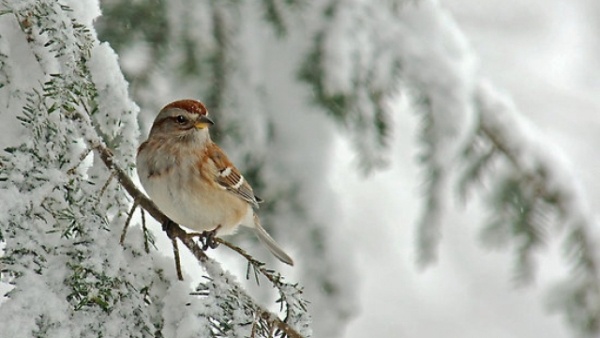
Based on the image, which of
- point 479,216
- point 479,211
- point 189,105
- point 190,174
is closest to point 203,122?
point 189,105

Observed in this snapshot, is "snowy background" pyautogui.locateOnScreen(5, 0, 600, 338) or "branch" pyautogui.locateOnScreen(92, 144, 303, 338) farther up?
"snowy background" pyautogui.locateOnScreen(5, 0, 600, 338)

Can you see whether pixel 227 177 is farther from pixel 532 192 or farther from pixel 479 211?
pixel 479 211

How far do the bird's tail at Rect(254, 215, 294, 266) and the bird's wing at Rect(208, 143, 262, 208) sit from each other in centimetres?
19

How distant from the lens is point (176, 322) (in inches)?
67.5

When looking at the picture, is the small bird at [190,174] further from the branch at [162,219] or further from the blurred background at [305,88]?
the branch at [162,219]

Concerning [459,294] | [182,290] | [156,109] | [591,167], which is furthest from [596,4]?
[182,290]

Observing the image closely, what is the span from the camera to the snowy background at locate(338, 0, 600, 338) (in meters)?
6.88

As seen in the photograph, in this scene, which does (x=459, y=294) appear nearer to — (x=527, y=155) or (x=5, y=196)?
(x=527, y=155)

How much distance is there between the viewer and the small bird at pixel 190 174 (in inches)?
107

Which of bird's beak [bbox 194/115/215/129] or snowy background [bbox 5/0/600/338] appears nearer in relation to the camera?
bird's beak [bbox 194/115/215/129]

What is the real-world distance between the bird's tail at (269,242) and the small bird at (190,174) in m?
0.23

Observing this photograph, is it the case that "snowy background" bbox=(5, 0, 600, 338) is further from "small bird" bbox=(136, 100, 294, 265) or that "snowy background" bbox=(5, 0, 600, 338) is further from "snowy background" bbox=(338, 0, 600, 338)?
"small bird" bbox=(136, 100, 294, 265)

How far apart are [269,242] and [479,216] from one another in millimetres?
4340

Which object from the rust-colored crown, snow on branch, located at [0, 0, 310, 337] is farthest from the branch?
the rust-colored crown
